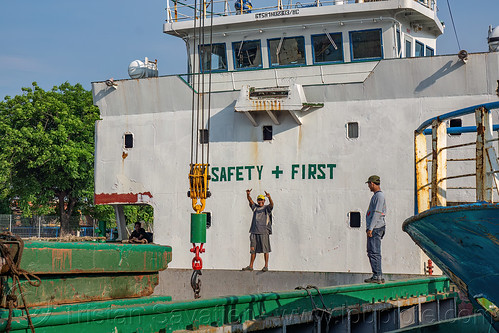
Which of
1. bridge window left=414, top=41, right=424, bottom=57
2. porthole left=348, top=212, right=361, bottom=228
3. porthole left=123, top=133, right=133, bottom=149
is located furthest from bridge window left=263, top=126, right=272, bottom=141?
bridge window left=414, top=41, right=424, bottom=57

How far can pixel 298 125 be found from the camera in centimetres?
1495

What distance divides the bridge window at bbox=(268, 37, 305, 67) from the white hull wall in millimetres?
915

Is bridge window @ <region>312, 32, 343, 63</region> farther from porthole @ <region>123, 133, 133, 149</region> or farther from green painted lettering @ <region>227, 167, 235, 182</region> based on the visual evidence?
A: porthole @ <region>123, 133, 133, 149</region>

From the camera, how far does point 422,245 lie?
913cm

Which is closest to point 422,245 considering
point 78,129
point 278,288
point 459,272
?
point 459,272

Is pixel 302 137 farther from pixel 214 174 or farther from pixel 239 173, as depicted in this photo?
pixel 214 174

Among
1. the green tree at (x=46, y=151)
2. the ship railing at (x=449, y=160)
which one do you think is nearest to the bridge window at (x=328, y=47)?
the ship railing at (x=449, y=160)

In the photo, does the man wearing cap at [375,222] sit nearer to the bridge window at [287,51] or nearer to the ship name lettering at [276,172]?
the ship name lettering at [276,172]

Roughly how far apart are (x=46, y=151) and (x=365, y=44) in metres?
27.6

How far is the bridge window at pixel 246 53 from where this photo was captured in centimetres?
1659

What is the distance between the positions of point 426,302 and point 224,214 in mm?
4909

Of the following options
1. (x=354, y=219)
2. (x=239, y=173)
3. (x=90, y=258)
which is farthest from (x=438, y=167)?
(x=239, y=173)

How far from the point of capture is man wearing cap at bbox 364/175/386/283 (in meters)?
10.9

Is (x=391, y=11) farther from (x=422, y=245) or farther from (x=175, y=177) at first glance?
(x=422, y=245)
